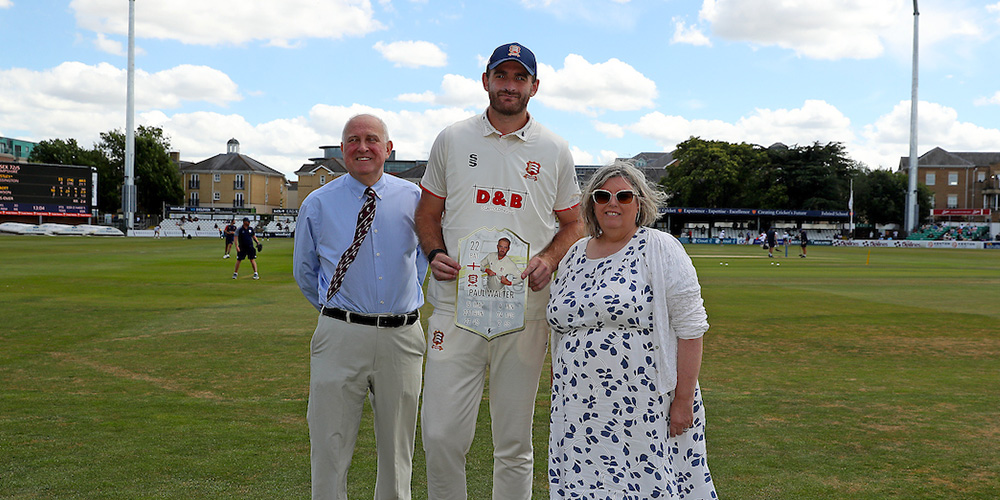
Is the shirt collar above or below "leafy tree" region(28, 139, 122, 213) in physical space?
below

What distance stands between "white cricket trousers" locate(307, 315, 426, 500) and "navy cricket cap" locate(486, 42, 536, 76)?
4.60 feet

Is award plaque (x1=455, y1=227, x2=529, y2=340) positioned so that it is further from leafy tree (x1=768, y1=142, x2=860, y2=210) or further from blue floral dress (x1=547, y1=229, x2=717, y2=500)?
leafy tree (x1=768, y1=142, x2=860, y2=210)

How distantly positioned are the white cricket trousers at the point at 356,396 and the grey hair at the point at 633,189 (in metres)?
1.13

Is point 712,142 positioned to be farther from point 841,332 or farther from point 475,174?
point 475,174

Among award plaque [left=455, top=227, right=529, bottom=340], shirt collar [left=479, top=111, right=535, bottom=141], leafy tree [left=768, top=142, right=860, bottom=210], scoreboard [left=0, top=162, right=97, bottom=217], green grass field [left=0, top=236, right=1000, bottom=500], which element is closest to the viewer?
award plaque [left=455, top=227, right=529, bottom=340]

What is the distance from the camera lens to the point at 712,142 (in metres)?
79.5

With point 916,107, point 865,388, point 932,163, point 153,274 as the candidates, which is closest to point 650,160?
point 932,163

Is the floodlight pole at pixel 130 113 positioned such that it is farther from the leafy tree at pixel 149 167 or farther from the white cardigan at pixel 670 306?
the white cardigan at pixel 670 306

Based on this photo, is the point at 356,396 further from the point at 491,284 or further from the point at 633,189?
the point at 633,189

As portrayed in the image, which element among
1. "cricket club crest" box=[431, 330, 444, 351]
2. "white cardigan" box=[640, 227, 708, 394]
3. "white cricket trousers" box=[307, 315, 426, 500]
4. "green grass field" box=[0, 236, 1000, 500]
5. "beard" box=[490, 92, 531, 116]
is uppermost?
"beard" box=[490, 92, 531, 116]

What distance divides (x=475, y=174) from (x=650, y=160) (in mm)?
125086

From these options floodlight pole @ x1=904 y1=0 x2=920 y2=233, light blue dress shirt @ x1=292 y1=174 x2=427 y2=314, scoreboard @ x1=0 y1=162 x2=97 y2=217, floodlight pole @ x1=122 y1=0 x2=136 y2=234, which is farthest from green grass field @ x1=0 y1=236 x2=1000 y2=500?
floodlight pole @ x1=904 y1=0 x2=920 y2=233

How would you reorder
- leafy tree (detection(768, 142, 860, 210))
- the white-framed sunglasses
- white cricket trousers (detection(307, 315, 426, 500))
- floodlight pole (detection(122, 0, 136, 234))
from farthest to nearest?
leafy tree (detection(768, 142, 860, 210)) < floodlight pole (detection(122, 0, 136, 234)) < white cricket trousers (detection(307, 315, 426, 500)) < the white-framed sunglasses

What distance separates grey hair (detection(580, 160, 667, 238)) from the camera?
3240 millimetres
